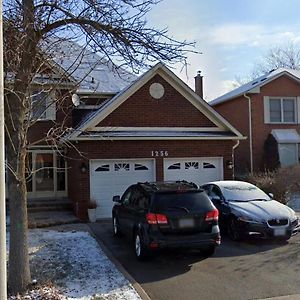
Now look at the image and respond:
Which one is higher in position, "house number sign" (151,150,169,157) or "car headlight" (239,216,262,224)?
"house number sign" (151,150,169,157)

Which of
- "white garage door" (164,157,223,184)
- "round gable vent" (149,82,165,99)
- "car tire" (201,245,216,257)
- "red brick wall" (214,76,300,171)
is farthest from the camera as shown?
"red brick wall" (214,76,300,171)

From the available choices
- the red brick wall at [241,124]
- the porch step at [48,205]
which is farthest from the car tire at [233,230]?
the red brick wall at [241,124]

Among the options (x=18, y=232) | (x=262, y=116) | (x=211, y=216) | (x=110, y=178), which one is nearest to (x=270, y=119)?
(x=262, y=116)

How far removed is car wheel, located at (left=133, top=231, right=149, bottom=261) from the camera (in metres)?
8.93

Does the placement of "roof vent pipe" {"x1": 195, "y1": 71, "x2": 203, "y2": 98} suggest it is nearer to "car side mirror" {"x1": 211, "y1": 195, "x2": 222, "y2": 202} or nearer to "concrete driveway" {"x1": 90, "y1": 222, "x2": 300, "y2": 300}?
"car side mirror" {"x1": 211, "y1": 195, "x2": 222, "y2": 202}

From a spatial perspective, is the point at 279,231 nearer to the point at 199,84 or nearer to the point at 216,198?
the point at 216,198

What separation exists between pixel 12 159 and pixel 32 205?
1033cm

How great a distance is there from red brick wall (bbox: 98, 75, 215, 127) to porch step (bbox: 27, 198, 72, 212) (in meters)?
3.91

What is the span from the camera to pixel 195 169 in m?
16.9

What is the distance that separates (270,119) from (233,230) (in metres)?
15.8

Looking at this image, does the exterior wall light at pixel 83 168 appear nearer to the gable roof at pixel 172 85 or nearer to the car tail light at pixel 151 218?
the gable roof at pixel 172 85

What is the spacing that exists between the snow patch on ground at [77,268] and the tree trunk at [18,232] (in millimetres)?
539

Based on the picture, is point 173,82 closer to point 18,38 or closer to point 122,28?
point 122,28

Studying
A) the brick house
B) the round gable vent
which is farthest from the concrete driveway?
the brick house
